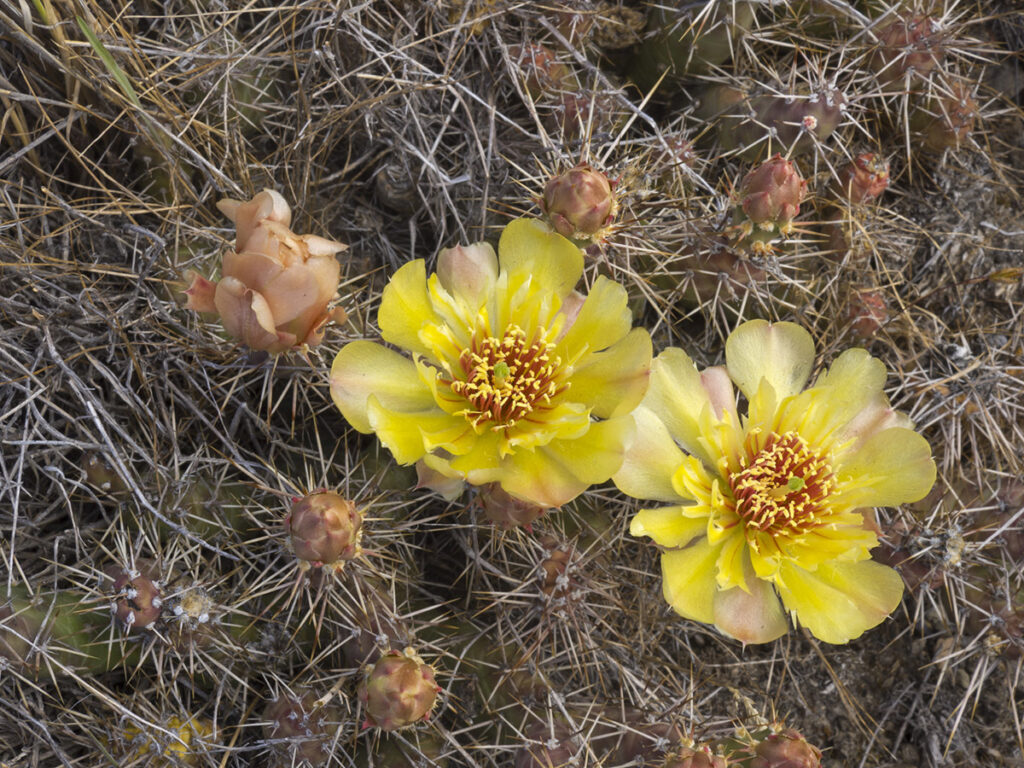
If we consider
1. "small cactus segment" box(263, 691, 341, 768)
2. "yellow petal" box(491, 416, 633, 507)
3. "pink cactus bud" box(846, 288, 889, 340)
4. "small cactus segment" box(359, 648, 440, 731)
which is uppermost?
"yellow petal" box(491, 416, 633, 507)

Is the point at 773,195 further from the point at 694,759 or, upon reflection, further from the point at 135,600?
the point at 135,600

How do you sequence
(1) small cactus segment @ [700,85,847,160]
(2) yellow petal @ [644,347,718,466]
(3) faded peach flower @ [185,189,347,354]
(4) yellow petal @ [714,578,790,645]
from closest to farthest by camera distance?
1. (3) faded peach flower @ [185,189,347,354]
2. (4) yellow petal @ [714,578,790,645]
3. (2) yellow petal @ [644,347,718,466]
4. (1) small cactus segment @ [700,85,847,160]

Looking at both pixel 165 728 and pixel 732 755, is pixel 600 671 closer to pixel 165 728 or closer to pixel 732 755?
pixel 732 755

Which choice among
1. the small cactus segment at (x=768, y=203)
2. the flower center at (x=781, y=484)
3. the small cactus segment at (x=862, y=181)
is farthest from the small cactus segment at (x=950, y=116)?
the flower center at (x=781, y=484)

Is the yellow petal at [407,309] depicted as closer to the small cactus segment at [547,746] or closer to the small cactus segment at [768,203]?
the small cactus segment at [768,203]

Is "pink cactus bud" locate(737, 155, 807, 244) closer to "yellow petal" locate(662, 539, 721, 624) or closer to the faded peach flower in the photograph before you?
"yellow petal" locate(662, 539, 721, 624)

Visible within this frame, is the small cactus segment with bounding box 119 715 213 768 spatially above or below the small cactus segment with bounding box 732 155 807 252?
below

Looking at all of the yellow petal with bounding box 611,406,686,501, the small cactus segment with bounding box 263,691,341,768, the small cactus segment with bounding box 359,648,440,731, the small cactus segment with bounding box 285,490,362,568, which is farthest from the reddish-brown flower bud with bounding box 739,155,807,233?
the small cactus segment with bounding box 263,691,341,768
